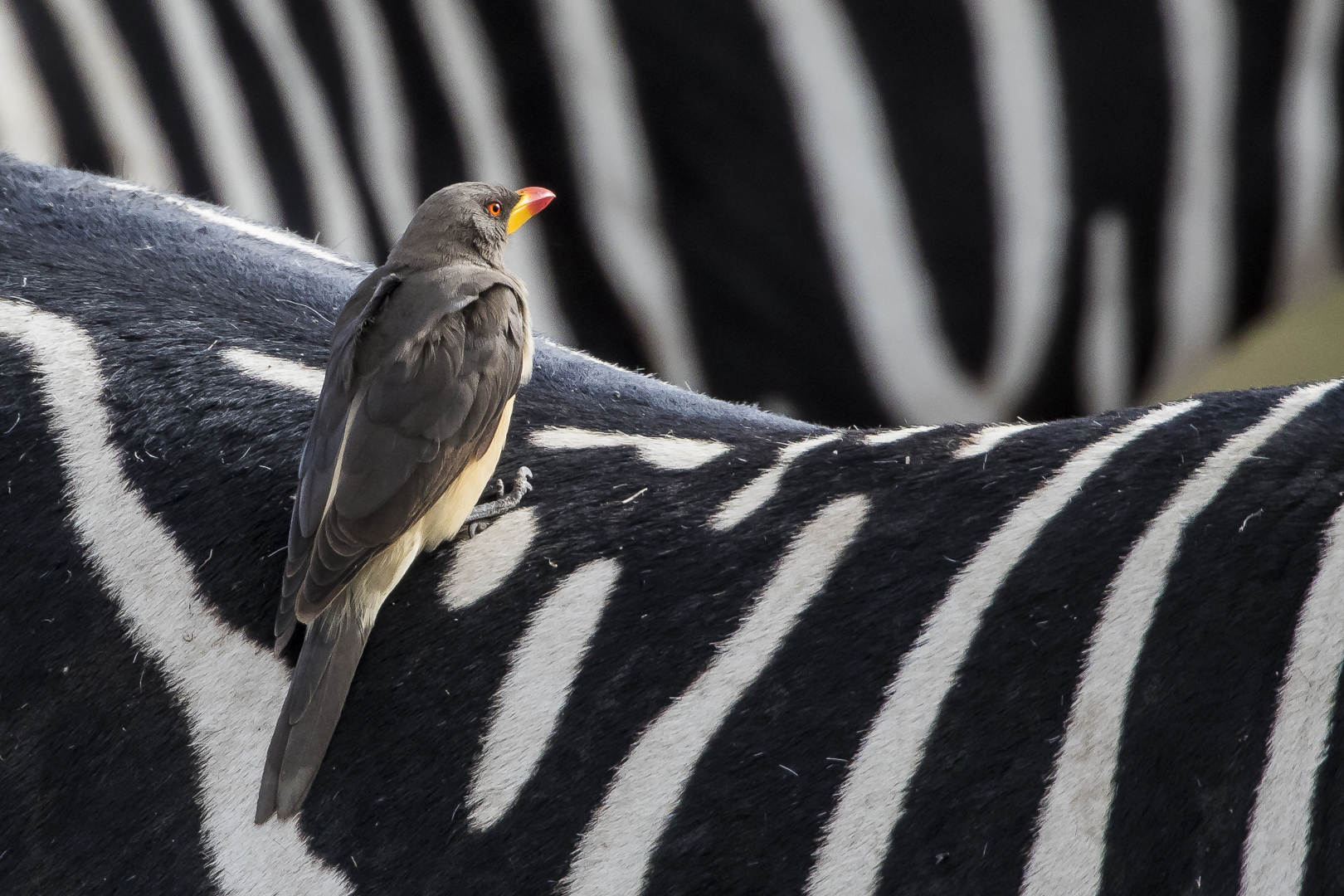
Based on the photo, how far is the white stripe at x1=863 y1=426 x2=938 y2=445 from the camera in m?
0.60

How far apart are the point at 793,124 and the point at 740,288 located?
0.47ft

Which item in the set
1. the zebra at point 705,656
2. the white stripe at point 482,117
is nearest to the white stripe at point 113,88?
the white stripe at point 482,117

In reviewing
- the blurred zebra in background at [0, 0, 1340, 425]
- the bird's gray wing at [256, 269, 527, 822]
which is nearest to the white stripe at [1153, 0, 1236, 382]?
the blurred zebra in background at [0, 0, 1340, 425]

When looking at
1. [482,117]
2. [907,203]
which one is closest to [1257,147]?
[907,203]

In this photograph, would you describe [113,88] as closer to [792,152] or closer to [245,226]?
[245,226]

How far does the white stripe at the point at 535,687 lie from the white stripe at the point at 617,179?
24.7 inches

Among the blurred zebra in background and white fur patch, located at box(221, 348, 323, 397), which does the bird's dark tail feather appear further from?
the blurred zebra in background

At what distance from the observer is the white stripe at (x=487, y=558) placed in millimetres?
586

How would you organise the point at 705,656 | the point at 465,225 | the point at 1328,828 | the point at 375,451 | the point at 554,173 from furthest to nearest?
the point at 554,173
the point at 465,225
the point at 375,451
the point at 705,656
the point at 1328,828

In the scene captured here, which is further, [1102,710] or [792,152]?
[792,152]

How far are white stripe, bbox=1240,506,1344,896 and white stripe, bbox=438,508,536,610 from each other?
0.30 metres

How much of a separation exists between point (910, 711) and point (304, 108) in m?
0.84

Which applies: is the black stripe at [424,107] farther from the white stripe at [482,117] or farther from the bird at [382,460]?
the bird at [382,460]

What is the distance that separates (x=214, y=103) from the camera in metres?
1.13
